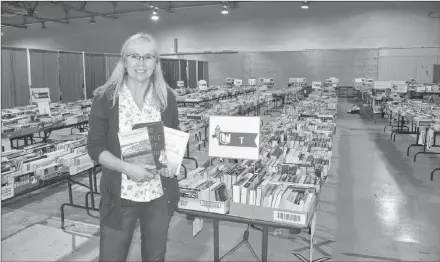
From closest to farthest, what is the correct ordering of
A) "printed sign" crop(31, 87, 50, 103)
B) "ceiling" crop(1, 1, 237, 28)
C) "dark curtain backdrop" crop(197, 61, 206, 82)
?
"printed sign" crop(31, 87, 50, 103), "ceiling" crop(1, 1, 237, 28), "dark curtain backdrop" crop(197, 61, 206, 82)

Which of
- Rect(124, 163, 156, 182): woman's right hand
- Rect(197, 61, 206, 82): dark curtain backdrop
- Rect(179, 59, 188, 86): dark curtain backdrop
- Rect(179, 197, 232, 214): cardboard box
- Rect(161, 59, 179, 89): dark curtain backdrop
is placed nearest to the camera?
Rect(124, 163, 156, 182): woman's right hand

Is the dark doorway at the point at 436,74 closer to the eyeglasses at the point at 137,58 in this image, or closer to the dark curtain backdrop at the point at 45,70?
the dark curtain backdrop at the point at 45,70

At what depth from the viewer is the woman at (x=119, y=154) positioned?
1.70 m

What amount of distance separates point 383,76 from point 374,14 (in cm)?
300

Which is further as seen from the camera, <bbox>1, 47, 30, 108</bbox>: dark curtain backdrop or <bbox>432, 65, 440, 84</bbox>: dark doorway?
<bbox>432, 65, 440, 84</bbox>: dark doorway

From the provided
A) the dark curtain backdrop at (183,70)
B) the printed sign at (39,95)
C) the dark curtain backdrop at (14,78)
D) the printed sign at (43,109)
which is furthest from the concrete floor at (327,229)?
the dark curtain backdrop at (183,70)

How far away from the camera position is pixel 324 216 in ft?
13.4

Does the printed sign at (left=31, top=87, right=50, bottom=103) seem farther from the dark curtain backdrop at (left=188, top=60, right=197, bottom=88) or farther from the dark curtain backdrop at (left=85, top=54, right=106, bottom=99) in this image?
the dark curtain backdrop at (left=188, top=60, right=197, bottom=88)

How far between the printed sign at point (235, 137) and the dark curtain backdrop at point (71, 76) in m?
10.9

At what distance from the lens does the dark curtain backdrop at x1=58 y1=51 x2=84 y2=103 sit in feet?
39.5

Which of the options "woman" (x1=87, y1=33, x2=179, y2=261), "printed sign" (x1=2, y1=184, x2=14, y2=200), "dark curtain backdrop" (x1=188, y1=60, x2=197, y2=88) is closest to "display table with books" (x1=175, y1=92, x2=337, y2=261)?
"woman" (x1=87, y1=33, x2=179, y2=261)

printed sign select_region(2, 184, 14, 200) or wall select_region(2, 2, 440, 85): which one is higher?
wall select_region(2, 2, 440, 85)

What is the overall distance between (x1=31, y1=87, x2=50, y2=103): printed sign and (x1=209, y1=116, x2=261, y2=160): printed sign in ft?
17.2

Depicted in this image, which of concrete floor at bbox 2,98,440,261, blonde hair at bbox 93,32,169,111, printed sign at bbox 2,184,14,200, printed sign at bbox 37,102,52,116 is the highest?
blonde hair at bbox 93,32,169,111
